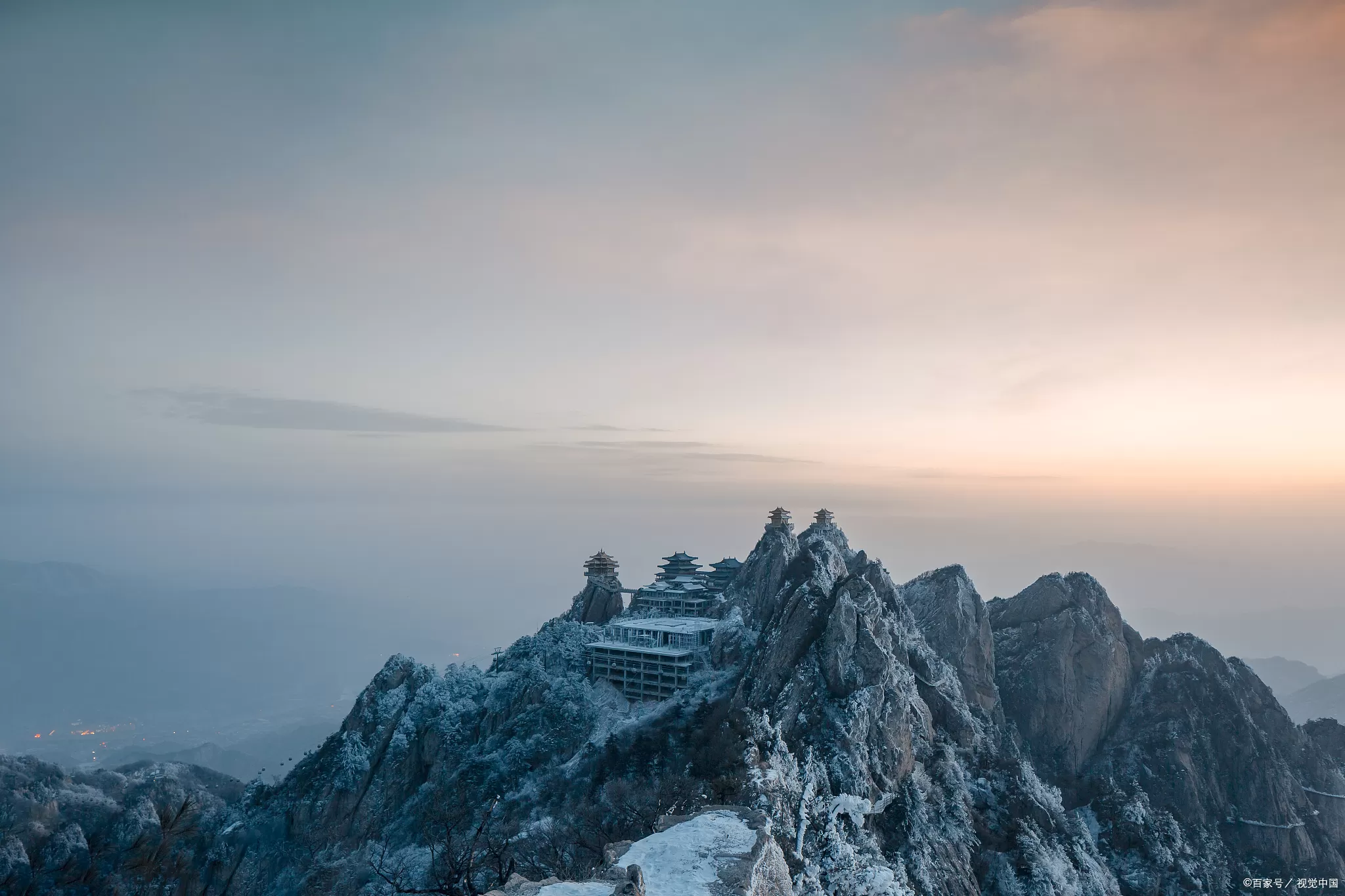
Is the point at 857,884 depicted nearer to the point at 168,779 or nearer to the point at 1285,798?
the point at 1285,798

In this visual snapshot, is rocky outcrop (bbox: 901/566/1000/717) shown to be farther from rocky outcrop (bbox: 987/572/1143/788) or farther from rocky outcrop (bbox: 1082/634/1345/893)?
rocky outcrop (bbox: 1082/634/1345/893)

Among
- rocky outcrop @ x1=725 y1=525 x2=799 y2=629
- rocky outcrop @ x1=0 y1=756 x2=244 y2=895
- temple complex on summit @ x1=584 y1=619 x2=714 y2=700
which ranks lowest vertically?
rocky outcrop @ x1=0 y1=756 x2=244 y2=895

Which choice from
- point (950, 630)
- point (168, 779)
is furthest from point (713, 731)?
point (168, 779)

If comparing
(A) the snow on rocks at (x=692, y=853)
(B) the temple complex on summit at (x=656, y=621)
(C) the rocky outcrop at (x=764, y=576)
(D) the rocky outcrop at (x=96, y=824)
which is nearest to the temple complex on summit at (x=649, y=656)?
(B) the temple complex on summit at (x=656, y=621)

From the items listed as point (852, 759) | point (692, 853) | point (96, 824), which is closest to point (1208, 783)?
point (852, 759)

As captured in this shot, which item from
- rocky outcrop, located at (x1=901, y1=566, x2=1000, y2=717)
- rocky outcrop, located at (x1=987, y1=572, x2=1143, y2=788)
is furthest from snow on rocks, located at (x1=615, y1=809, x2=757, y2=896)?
rocky outcrop, located at (x1=987, y1=572, x2=1143, y2=788)

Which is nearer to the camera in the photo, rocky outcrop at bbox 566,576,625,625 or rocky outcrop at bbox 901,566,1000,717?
rocky outcrop at bbox 901,566,1000,717

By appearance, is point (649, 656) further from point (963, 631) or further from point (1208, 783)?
point (1208, 783)
